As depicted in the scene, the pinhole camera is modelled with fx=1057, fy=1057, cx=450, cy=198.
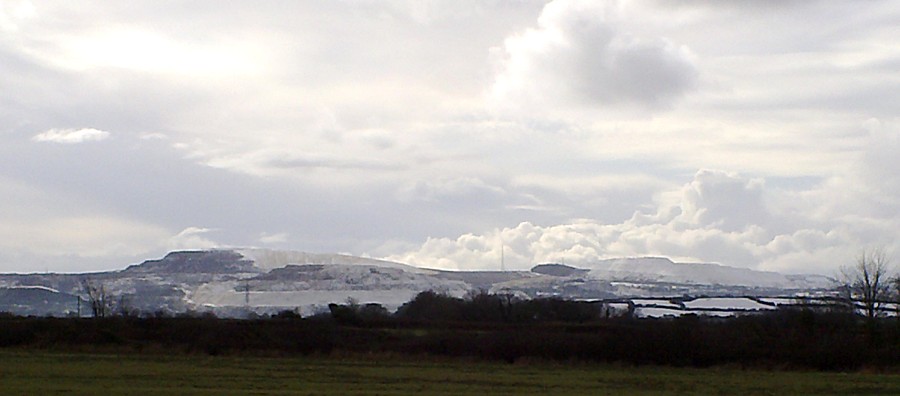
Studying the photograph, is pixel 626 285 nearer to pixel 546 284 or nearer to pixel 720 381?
pixel 546 284

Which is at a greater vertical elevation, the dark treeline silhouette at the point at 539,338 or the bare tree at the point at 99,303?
the bare tree at the point at 99,303

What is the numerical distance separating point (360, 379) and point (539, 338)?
26.7m

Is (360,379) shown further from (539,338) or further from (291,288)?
(291,288)

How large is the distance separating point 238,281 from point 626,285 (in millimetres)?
69541

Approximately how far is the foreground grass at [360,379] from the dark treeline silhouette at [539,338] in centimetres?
655

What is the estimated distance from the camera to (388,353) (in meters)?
63.4

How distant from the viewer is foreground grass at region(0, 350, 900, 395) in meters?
35.9

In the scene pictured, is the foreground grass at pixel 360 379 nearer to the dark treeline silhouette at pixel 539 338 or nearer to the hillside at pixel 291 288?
the dark treeline silhouette at pixel 539 338

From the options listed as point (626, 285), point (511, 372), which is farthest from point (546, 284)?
point (511, 372)

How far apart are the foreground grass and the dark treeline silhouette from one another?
21.5 feet

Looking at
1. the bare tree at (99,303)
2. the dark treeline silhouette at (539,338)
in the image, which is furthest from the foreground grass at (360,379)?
the bare tree at (99,303)

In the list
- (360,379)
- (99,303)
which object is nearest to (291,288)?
(99,303)

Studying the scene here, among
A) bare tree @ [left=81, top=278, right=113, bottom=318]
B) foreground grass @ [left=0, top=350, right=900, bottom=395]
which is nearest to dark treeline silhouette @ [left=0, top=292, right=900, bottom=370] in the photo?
foreground grass @ [left=0, top=350, right=900, bottom=395]

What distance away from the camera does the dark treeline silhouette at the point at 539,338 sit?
213ft
